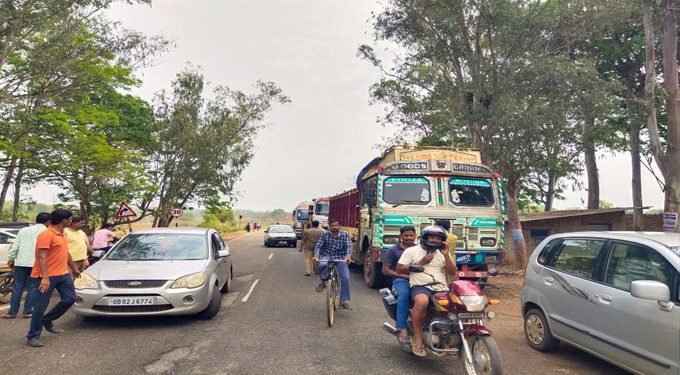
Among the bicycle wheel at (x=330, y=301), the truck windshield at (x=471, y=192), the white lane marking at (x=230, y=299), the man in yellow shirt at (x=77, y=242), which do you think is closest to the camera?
the bicycle wheel at (x=330, y=301)

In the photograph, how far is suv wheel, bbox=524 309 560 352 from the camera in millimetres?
5590

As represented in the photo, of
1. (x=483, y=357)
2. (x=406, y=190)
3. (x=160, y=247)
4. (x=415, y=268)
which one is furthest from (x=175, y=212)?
(x=483, y=357)

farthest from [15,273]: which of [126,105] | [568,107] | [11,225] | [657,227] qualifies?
[657,227]

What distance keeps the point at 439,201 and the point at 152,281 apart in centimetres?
585

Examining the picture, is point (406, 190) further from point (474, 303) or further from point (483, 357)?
point (483, 357)

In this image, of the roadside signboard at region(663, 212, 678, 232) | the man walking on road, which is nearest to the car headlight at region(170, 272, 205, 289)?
the man walking on road

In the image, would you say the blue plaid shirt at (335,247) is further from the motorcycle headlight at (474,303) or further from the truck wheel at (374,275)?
the motorcycle headlight at (474,303)

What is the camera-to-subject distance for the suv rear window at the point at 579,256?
5.07 meters

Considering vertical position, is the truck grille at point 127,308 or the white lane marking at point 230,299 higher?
the truck grille at point 127,308

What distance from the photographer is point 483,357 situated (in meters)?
4.23

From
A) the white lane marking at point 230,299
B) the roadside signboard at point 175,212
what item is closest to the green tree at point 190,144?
the roadside signboard at point 175,212

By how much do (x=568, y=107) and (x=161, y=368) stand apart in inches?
517

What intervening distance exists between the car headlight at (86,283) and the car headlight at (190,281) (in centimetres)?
107

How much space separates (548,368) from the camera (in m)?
5.13
